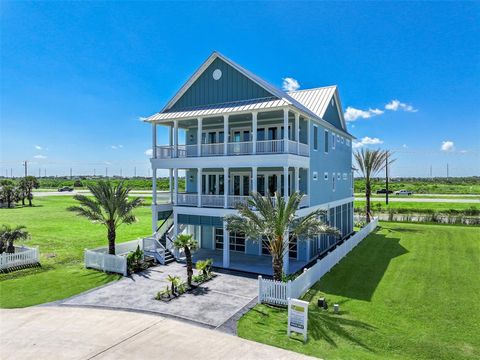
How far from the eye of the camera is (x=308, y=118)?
20219 mm

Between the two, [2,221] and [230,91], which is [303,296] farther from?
[2,221]

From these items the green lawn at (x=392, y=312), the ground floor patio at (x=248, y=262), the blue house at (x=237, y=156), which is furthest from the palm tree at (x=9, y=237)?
the green lawn at (x=392, y=312)

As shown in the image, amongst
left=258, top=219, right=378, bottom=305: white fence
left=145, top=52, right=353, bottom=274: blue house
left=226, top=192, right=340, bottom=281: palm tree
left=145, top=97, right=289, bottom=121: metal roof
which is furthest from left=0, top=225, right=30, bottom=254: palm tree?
left=258, top=219, right=378, bottom=305: white fence

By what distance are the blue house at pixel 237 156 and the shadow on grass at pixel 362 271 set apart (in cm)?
242

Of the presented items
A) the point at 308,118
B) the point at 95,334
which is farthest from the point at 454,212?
the point at 95,334

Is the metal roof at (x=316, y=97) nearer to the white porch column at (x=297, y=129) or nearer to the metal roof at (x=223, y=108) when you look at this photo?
the white porch column at (x=297, y=129)

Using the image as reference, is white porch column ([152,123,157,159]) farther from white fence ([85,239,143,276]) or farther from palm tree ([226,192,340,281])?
palm tree ([226,192,340,281])

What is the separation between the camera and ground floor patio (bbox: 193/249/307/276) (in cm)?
1827

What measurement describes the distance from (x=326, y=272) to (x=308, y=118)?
9397mm

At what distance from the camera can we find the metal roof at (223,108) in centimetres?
1781

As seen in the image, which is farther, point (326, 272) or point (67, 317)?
point (326, 272)

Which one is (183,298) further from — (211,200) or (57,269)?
(57,269)

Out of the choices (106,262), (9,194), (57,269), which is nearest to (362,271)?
(106,262)

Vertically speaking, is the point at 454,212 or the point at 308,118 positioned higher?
the point at 308,118
